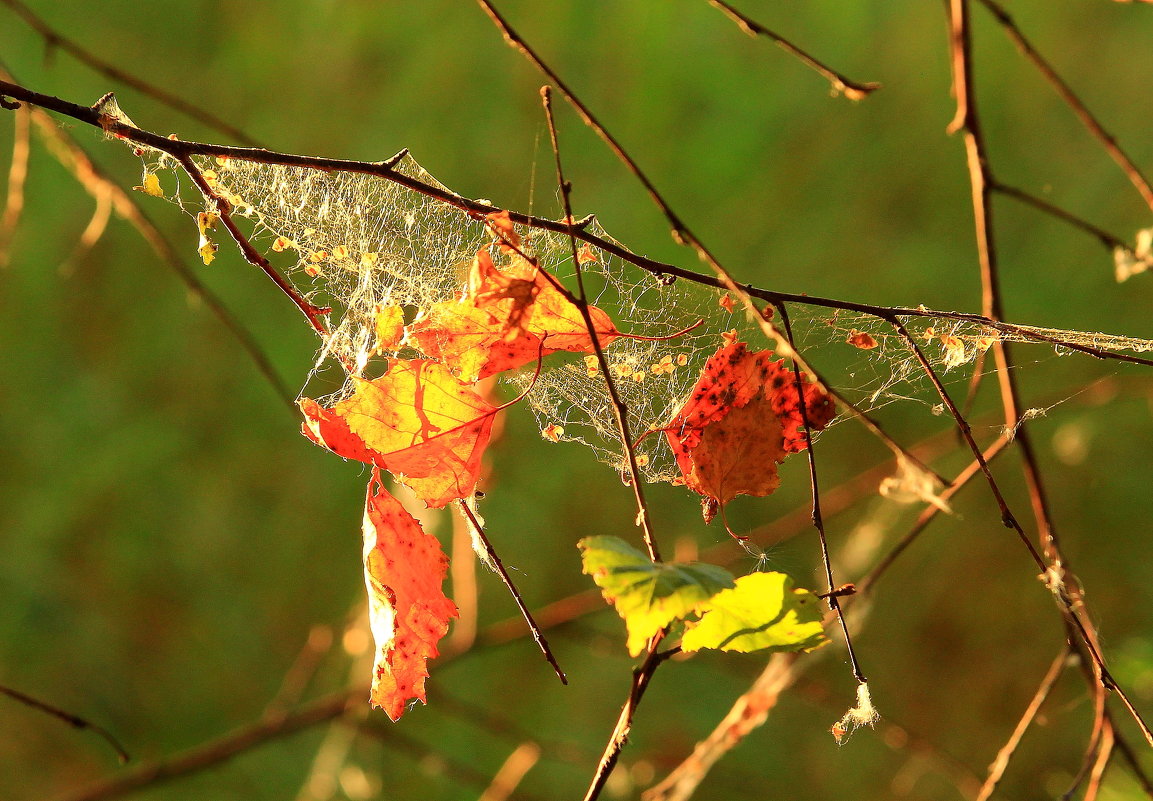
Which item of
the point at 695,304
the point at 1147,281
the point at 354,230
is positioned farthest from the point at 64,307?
the point at 1147,281

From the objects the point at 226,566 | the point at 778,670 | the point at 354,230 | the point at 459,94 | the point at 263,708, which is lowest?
the point at 263,708

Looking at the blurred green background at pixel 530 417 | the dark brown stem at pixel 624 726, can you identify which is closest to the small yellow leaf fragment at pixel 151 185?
the dark brown stem at pixel 624 726

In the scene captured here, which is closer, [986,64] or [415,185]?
[415,185]

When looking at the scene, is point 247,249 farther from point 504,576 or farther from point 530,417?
point 530,417

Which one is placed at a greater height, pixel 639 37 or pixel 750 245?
pixel 639 37

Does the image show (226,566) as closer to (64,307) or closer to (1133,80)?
(64,307)

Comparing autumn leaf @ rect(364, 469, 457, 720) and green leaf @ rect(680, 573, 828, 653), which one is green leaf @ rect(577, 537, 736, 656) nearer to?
green leaf @ rect(680, 573, 828, 653)

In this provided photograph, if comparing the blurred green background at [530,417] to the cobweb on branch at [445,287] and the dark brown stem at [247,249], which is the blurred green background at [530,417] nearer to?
the cobweb on branch at [445,287]

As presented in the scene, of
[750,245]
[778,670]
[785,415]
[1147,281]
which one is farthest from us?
[750,245]
